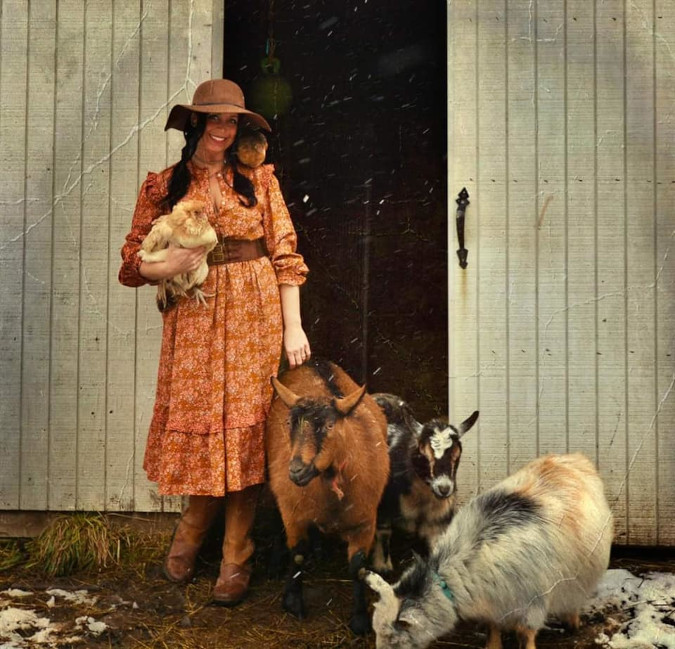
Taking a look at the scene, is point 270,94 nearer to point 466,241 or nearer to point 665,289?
point 466,241

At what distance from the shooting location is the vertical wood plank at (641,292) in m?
4.52

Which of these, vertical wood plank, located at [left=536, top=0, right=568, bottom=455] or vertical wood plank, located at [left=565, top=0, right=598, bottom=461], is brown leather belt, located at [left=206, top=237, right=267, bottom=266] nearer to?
vertical wood plank, located at [left=536, top=0, right=568, bottom=455]

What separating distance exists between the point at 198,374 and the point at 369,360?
2295 mm

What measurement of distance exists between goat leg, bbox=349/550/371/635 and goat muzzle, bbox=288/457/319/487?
50 cm

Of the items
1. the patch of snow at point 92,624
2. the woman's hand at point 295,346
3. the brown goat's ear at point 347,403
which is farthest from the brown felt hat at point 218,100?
the patch of snow at point 92,624

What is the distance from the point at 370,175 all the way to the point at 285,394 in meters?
2.72

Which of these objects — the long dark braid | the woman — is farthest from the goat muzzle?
the long dark braid

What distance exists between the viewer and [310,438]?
141 inches


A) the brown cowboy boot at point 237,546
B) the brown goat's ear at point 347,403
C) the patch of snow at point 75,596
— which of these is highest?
the brown goat's ear at point 347,403

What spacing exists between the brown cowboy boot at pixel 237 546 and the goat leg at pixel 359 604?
60cm

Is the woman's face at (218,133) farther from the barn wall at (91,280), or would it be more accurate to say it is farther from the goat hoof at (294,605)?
the goat hoof at (294,605)

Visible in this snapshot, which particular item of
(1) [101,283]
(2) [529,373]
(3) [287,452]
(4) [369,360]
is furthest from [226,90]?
(4) [369,360]

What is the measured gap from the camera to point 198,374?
397cm

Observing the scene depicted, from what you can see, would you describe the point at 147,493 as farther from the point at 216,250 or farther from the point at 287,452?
the point at 216,250
